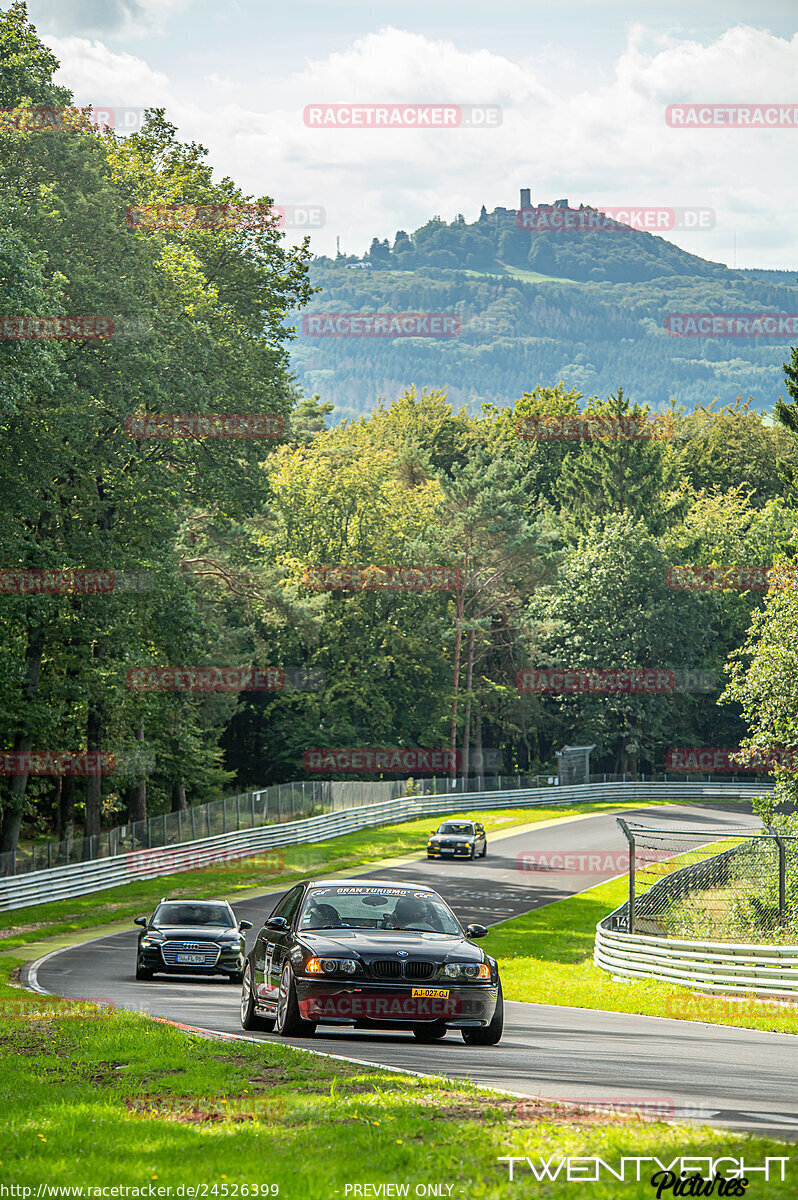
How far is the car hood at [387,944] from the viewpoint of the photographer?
1136cm

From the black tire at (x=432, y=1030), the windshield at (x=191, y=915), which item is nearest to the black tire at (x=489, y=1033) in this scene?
the black tire at (x=432, y=1030)

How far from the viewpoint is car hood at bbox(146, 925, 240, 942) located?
21.7 m

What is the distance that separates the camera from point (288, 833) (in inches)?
1996

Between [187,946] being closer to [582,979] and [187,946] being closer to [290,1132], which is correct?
[582,979]

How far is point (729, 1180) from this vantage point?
249 inches

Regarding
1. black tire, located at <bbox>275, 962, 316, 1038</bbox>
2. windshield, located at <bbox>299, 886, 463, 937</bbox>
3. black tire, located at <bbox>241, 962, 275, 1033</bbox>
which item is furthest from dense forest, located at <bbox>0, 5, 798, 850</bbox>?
black tire, located at <bbox>275, 962, 316, 1038</bbox>

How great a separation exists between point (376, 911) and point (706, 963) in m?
10.1

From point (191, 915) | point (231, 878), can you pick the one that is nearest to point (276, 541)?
point (231, 878)

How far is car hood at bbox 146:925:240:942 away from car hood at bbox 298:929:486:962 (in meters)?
10.3

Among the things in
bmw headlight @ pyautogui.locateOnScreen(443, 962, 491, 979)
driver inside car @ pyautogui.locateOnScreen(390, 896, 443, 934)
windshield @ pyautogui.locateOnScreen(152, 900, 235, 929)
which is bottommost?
windshield @ pyautogui.locateOnScreen(152, 900, 235, 929)

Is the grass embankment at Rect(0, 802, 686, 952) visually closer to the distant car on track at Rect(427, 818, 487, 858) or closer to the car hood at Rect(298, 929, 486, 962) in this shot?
the distant car on track at Rect(427, 818, 487, 858)

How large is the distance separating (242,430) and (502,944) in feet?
53.5

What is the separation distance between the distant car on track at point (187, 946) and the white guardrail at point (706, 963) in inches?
269

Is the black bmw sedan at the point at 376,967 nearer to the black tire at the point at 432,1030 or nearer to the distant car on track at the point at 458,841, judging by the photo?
the black tire at the point at 432,1030
